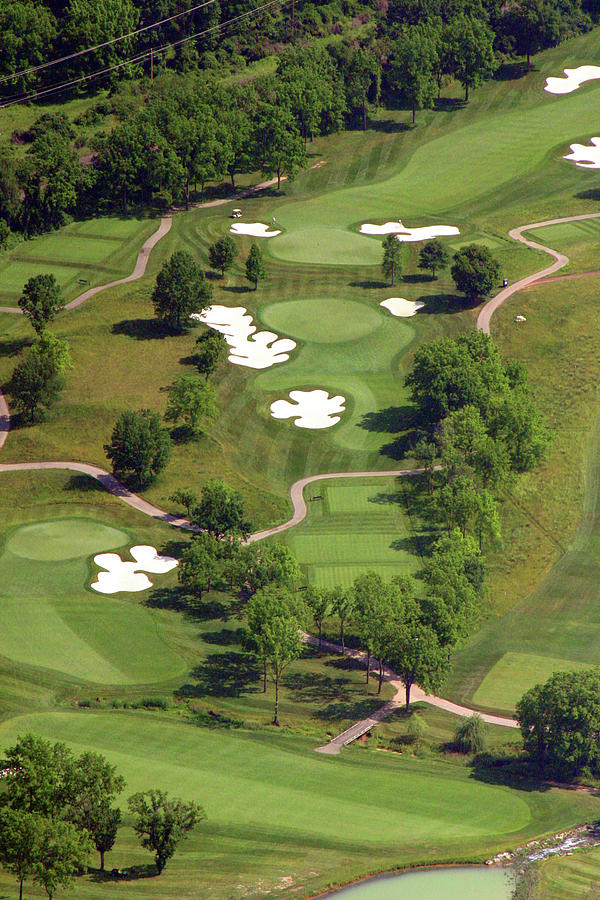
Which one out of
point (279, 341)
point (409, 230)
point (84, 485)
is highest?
point (409, 230)

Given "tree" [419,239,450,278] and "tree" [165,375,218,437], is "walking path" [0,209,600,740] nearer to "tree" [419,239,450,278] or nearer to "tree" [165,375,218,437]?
"tree" [419,239,450,278]

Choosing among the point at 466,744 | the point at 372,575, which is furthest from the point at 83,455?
the point at 466,744

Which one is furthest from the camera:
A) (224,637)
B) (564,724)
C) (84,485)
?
(84,485)

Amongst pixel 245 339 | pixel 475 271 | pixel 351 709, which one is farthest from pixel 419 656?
pixel 475 271

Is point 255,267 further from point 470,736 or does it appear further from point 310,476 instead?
point 470,736

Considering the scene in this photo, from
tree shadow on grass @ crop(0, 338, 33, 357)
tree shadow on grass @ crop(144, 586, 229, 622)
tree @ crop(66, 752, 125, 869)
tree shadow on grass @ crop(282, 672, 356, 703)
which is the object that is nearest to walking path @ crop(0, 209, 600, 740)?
tree shadow on grass @ crop(282, 672, 356, 703)

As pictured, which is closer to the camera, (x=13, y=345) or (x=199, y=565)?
(x=199, y=565)
